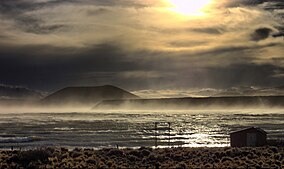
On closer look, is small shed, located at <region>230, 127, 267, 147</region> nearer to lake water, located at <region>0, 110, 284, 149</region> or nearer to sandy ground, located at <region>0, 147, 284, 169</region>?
lake water, located at <region>0, 110, 284, 149</region>

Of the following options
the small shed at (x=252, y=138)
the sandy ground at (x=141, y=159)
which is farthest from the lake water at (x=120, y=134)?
the sandy ground at (x=141, y=159)

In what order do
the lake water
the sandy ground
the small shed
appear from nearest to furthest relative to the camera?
the sandy ground → the small shed → the lake water

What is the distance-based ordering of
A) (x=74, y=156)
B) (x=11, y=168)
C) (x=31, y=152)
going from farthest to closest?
(x=74, y=156) → (x=31, y=152) → (x=11, y=168)

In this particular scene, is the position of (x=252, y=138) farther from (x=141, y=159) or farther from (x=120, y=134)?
(x=120, y=134)

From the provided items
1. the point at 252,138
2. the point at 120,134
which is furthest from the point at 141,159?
the point at 120,134

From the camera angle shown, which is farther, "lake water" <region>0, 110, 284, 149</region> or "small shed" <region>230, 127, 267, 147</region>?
"lake water" <region>0, 110, 284, 149</region>

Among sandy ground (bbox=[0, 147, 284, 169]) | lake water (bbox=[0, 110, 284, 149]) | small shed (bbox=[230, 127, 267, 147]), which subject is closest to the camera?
sandy ground (bbox=[0, 147, 284, 169])

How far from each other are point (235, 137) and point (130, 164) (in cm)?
1961

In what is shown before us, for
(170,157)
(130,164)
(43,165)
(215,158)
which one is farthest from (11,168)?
(215,158)

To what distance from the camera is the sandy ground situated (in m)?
30.1

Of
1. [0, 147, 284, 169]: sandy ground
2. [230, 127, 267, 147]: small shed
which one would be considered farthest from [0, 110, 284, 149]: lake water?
[0, 147, 284, 169]: sandy ground

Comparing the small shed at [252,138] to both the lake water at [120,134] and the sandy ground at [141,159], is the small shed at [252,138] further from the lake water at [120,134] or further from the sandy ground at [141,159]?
the sandy ground at [141,159]

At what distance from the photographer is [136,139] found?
65.1 meters

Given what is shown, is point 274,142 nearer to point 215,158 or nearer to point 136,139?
point 215,158
